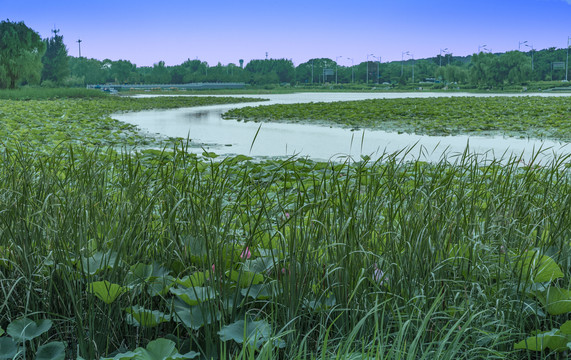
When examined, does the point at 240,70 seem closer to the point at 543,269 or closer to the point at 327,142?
the point at 327,142

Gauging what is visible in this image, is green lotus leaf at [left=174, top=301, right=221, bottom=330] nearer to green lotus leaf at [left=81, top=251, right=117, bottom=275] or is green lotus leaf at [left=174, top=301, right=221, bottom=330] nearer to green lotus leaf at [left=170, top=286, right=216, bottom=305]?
green lotus leaf at [left=170, top=286, right=216, bottom=305]

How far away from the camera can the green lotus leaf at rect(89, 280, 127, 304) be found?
60.7 inches

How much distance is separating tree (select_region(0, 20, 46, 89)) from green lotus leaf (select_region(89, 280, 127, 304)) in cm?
3452

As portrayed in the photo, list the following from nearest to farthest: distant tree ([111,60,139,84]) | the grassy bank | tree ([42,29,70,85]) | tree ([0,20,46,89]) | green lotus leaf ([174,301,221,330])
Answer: green lotus leaf ([174,301,221,330]) < the grassy bank < tree ([0,20,46,89]) < tree ([42,29,70,85]) < distant tree ([111,60,139,84])

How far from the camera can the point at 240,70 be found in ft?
285

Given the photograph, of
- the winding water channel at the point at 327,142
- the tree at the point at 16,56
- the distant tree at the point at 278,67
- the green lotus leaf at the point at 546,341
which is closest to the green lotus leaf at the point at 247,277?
the green lotus leaf at the point at 546,341

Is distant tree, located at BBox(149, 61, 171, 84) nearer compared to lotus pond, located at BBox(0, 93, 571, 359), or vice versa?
lotus pond, located at BBox(0, 93, 571, 359)

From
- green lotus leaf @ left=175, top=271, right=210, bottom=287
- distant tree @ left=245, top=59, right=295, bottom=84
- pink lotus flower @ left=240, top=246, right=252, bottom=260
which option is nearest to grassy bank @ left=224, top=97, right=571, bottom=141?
pink lotus flower @ left=240, top=246, right=252, bottom=260

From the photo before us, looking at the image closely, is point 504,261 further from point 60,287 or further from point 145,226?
point 60,287

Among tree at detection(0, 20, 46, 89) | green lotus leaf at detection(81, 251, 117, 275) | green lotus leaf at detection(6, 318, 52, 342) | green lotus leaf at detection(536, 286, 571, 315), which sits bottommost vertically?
green lotus leaf at detection(6, 318, 52, 342)

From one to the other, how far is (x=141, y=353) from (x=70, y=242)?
74 cm

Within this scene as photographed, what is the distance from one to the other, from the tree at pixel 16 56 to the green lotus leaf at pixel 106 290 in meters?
34.5

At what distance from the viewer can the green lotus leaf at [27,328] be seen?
4.95 ft

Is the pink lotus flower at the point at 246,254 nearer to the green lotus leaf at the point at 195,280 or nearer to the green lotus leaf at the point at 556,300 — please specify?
the green lotus leaf at the point at 195,280
